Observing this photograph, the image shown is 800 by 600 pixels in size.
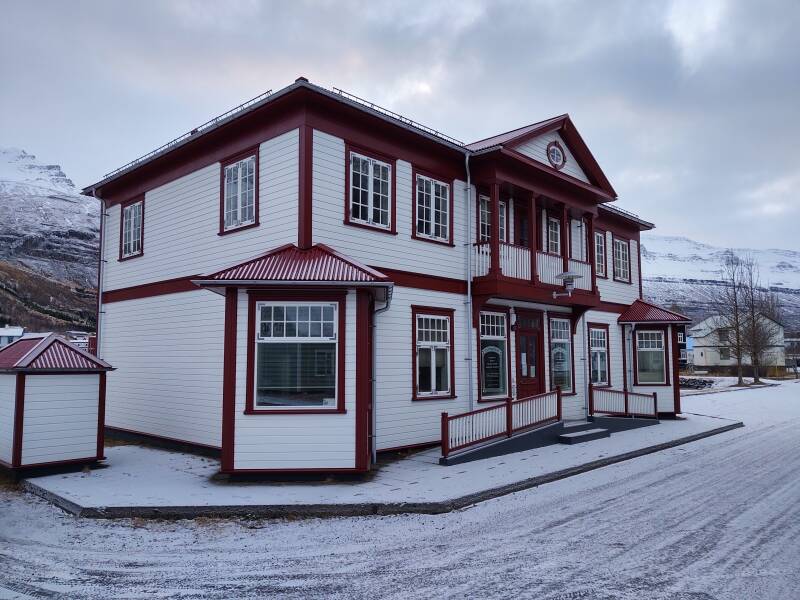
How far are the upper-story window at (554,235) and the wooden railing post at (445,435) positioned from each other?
25.4ft

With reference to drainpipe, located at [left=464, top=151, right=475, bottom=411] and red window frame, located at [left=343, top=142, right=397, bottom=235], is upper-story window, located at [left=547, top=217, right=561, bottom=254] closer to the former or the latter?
drainpipe, located at [left=464, top=151, right=475, bottom=411]

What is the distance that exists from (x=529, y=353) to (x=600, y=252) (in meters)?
5.99

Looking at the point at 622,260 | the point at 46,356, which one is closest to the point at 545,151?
the point at 622,260

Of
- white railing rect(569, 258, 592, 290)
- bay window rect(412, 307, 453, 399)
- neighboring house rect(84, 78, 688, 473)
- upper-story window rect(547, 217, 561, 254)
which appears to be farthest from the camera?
upper-story window rect(547, 217, 561, 254)

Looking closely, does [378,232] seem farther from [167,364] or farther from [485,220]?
[167,364]

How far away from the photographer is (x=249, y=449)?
32.4 ft

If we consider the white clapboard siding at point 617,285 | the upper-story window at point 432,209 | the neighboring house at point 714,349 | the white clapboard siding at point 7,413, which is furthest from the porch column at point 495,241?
the neighboring house at point 714,349

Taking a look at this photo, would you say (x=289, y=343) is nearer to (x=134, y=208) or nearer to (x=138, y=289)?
(x=138, y=289)

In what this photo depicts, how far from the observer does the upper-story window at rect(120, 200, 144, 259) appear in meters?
15.4

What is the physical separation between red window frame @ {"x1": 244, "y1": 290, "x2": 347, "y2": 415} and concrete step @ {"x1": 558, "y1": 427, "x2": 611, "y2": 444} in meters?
6.36

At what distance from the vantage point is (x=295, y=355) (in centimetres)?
1013

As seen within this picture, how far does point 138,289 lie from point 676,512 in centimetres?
1260

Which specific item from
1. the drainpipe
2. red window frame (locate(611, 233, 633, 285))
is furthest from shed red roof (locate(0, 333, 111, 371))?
red window frame (locate(611, 233, 633, 285))

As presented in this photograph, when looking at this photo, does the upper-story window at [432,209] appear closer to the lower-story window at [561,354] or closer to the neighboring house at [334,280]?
the neighboring house at [334,280]
